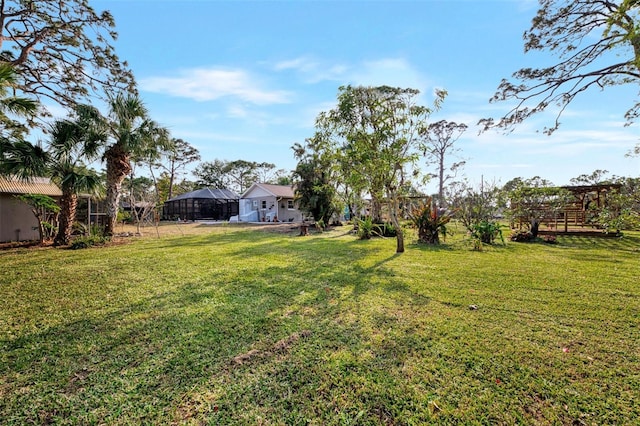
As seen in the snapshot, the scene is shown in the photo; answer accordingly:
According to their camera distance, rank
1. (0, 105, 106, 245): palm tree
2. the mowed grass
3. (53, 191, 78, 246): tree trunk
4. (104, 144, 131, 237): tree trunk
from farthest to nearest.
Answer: (104, 144, 131, 237): tree trunk → (53, 191, 78, 246): tree trunk → (0, 105, 106, 245): palm tree → the mowed grass

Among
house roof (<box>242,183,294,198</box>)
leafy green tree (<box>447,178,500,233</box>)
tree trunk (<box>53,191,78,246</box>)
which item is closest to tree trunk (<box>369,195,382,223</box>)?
leafy green tree (<box>447,178,500,233</box>)

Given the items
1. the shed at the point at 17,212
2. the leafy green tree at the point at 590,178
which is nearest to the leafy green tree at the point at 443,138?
the leafy green tree at the point at 590,178

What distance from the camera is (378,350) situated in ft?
9.26

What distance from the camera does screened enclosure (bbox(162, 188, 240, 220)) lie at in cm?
3164

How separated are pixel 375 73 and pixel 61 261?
34.7 ft

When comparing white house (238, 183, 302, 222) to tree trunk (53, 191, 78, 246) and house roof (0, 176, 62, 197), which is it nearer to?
house roof (0, 176, 62, 197)

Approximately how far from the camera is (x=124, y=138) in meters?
10.8

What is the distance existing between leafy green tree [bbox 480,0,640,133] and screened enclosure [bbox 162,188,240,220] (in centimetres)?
2970

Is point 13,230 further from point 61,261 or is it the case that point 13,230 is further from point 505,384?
point 505,384

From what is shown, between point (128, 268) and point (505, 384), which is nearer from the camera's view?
point (505, 384)

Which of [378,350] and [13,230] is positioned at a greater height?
[13,230]

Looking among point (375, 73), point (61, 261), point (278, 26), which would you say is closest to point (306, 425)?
point (61, 261)

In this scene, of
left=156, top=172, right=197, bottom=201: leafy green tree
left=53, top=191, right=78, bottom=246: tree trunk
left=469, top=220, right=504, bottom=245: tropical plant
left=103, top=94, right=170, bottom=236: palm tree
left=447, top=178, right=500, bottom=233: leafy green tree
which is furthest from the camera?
left=156, top=172, right=197, bottom=201: leafy green tree

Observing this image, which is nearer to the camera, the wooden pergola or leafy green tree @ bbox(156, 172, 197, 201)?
the wooden pergola
